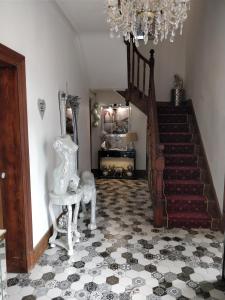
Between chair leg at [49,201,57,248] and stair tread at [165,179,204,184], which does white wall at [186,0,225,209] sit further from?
chair leg at [49,201,57,248]

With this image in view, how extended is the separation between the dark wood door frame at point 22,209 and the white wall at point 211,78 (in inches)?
107

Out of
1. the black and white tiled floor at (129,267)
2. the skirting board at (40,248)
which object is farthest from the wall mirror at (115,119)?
the skirting board at (40,248)

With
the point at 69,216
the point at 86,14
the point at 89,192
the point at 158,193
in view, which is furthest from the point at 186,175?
the point at 86,14

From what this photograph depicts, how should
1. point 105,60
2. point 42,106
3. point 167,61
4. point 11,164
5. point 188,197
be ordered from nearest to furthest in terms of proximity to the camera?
point 11,164 < point 42,106 < point 188,197 < point 105,60 < point 167,61

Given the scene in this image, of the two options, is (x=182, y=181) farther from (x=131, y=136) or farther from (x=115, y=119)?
(x=115, y=119)

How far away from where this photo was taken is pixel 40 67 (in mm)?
3262

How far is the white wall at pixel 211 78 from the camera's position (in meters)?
4.02

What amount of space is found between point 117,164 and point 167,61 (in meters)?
3.10

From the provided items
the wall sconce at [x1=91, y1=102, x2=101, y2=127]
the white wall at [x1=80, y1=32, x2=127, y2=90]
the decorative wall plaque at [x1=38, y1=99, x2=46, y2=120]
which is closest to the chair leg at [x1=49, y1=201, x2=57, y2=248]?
the decorative wall plaque at [x1=38, y1=99, x2=46, y2=120]

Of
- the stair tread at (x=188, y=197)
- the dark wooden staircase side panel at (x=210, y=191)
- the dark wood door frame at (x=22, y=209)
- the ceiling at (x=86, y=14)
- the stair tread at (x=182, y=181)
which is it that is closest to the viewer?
the dark wood door frame at (x=22, y=209)

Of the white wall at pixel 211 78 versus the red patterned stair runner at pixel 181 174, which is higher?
the white wall at pixel 211 78

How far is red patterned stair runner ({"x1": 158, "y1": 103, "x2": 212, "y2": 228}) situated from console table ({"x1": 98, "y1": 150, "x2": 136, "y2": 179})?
1714mm

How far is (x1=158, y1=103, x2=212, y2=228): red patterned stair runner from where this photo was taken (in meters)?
4.12

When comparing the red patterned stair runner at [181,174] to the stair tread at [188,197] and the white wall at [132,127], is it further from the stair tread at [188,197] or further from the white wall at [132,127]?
the white wall at [132,127]
